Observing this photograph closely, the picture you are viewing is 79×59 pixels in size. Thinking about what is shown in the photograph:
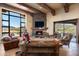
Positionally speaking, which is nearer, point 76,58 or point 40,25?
point 76,58

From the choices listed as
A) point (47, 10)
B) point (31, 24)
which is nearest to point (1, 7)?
point (31, 24)

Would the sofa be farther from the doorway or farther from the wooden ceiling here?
the doorway

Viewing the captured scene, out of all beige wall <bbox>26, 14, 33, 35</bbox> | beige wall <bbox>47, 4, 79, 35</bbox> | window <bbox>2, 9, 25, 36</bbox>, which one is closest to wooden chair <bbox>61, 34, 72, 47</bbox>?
beige wall <bbox>47, 4, 79, 35</bbox>

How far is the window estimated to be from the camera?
401 centimetres

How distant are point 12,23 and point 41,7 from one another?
2.69ft

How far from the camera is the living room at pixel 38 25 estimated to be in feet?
13.2

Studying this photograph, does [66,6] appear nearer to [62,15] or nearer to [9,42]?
[62,15]

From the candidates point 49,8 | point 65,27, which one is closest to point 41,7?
point 49,8

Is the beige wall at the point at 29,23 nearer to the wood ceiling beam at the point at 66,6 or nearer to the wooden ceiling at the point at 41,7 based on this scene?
the wooden ceiling at the point at 41,7

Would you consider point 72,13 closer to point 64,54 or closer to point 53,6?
point 53,6

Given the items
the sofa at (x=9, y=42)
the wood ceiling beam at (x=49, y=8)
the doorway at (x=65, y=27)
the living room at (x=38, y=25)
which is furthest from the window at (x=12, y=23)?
the doorway at (x=65, y=27)

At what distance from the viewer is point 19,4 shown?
4020 mm

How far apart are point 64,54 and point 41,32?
796 mm

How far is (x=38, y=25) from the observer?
423 centimetres
